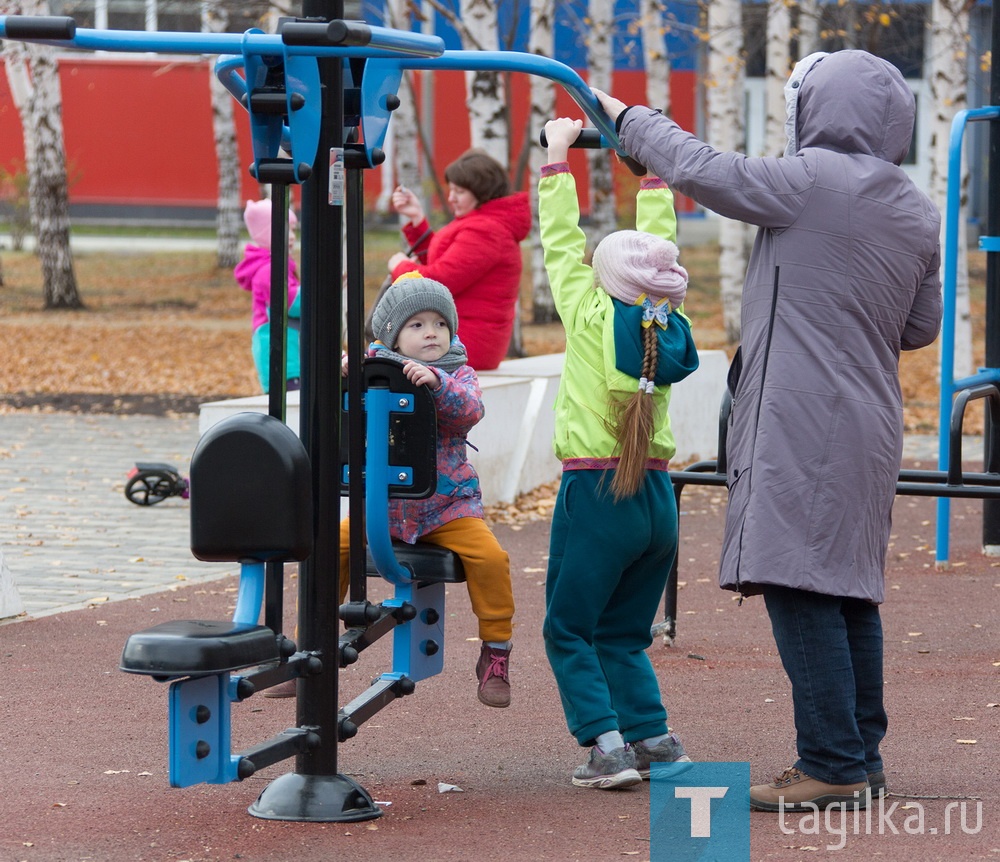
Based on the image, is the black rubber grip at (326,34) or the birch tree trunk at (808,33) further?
the birch tree trunk at (808,33)

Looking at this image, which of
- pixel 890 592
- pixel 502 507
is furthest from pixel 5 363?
pixel 890 592

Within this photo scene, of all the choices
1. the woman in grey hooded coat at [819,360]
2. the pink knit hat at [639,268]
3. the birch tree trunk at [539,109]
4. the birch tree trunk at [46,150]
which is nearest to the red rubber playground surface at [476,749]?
the woman in grey hooded coat at [819,360]

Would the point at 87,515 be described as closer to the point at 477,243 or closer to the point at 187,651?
the point at 477,243

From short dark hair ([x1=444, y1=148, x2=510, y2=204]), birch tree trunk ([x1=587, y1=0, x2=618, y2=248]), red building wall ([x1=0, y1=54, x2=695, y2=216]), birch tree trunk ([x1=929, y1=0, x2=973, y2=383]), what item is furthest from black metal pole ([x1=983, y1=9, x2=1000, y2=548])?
red building wall ([x1=0, y1=54, x2=695, y2=216])

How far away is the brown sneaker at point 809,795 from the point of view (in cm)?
406

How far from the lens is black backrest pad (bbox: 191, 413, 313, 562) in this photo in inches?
144

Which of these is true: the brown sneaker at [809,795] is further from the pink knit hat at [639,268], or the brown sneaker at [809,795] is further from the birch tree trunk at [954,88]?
the birch tree trunk at [954,88]

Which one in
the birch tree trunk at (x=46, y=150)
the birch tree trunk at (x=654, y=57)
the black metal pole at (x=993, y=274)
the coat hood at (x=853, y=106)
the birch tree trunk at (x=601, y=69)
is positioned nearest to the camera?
the coat hood at (x=853, y=106)

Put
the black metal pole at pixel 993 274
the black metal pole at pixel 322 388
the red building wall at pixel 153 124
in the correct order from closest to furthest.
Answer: the black metal pole at pixel 322 388 < the black metal pole at pixel 993 274 < the red building wall at pixel 153 124

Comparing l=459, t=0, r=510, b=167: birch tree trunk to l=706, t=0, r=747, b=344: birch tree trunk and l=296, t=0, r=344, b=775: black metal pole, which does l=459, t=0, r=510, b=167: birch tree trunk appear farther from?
l=296, t=0, r=344, b=775: black metal pole

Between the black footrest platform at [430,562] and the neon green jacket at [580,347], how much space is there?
435 millimetres

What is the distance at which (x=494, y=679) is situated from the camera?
454 centimetres

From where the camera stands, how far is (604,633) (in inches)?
175

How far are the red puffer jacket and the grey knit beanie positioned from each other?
12.5ft
